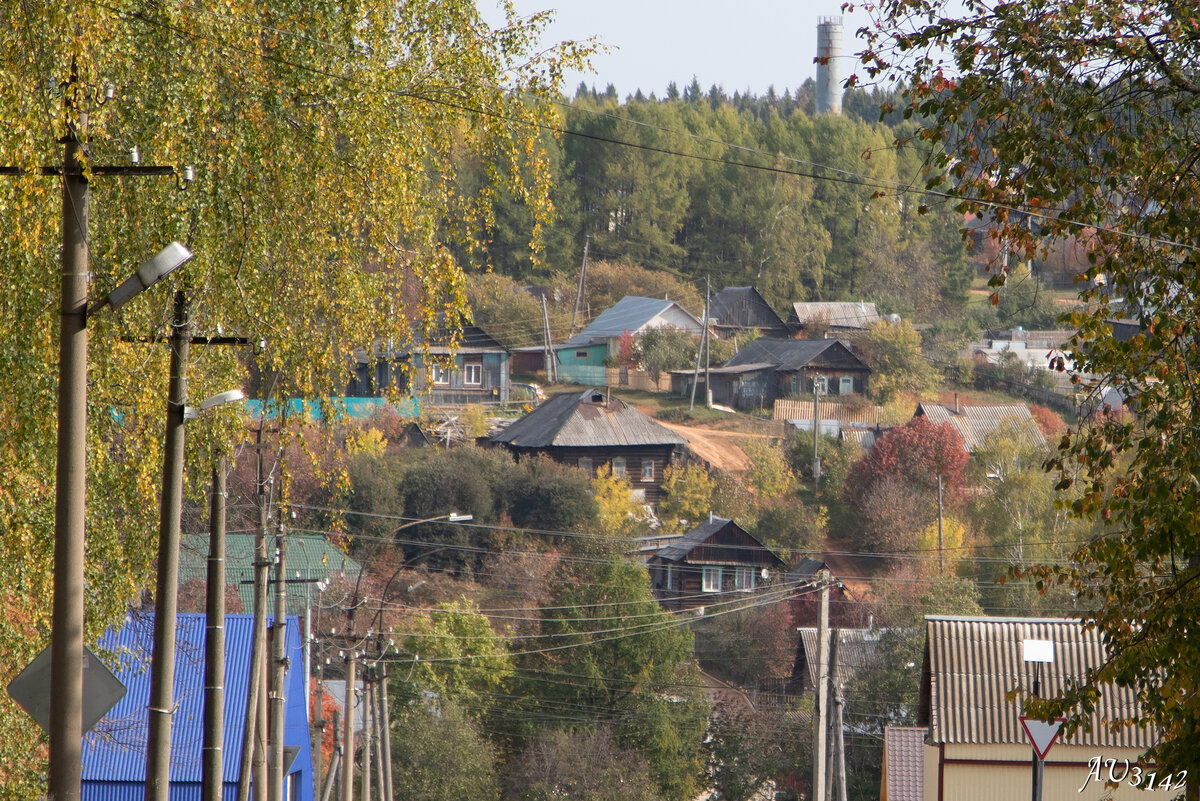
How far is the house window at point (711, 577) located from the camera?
51.1 m

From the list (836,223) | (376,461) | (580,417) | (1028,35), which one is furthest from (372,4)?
(836,223)

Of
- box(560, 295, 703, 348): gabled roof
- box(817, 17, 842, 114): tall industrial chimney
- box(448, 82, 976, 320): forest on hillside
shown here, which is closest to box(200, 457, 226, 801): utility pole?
box(560, 295, 703, 348): gabled roof

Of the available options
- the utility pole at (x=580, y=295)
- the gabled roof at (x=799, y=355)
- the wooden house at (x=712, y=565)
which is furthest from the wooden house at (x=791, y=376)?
the wooden house at (x=712, y=565)

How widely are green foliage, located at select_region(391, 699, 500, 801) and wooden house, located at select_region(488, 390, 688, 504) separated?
78.9ft

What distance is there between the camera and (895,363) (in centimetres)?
7775

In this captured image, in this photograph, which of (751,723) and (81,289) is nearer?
(81,289)

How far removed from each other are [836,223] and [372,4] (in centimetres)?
10086

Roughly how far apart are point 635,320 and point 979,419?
24.4 meters

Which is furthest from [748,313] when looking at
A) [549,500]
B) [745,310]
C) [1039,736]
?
[1039,736]

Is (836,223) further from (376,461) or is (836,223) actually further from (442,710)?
(442,710)

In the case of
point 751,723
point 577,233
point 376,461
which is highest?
point 577,233

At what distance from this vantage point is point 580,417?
61719mm

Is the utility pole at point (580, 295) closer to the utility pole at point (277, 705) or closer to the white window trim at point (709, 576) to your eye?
the white window trim at point (709, 576)

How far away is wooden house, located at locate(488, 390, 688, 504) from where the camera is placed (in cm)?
5997
